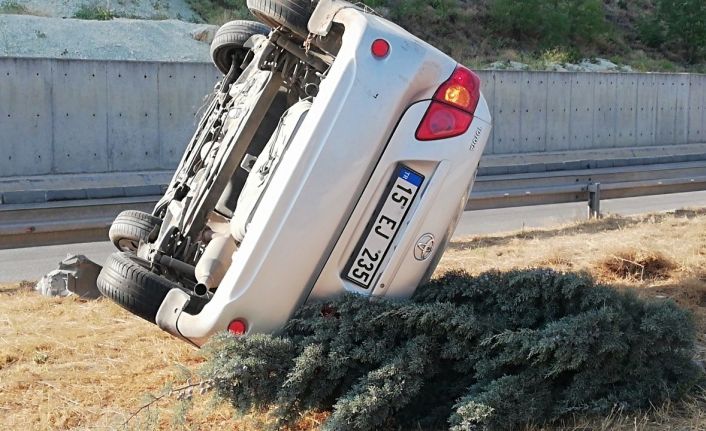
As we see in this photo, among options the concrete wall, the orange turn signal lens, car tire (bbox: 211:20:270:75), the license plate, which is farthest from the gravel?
the orange turn signal lens

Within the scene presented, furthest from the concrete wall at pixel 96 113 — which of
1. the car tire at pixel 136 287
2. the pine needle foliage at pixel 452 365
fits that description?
the pine needle foliage at pixel 452 365

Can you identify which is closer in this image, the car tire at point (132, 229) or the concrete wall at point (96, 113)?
the car tire at point (132, 229)

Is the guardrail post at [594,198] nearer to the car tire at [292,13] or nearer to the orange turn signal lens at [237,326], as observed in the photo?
the car tire at [292,13]

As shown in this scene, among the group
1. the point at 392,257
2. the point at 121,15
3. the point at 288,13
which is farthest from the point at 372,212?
the point at 121,15

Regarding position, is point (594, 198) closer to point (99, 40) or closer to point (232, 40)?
point (232, 40)

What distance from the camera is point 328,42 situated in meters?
5.35

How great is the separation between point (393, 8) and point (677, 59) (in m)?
12.6

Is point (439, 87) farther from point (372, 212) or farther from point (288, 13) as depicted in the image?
point (288, 13)

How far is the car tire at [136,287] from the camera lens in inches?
196

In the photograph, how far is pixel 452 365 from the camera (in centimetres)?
445

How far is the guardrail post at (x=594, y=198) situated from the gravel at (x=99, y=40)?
48.3 ft

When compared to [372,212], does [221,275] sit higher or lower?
lower

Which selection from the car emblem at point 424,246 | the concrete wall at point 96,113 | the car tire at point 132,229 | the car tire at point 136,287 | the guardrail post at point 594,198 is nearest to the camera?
the car emblem at point 424,246

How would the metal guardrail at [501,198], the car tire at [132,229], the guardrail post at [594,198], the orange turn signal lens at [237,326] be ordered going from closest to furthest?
the orange turn signal lens at [237,326]
the car tire at [132,229]
the metal guardrail at [501,198]
the guardrail post at [594,198]
